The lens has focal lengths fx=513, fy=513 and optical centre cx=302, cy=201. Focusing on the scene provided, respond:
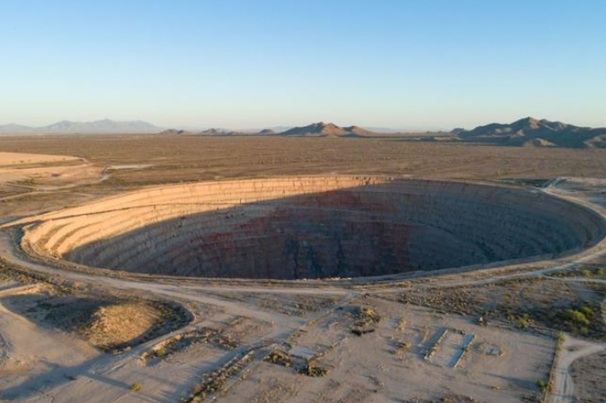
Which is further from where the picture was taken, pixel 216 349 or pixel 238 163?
pixel 238 163

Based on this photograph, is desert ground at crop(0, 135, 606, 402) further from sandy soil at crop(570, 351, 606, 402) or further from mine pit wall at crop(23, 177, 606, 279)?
mine pit wall at crop(23, 177, 606, 279)

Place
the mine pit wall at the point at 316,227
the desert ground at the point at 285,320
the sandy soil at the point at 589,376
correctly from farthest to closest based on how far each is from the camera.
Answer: the mine pit wall at the point at 316,227, the desert ground at the point at 285,320, the sandy soil at the point at 589,376

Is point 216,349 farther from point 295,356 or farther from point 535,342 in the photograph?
point 535,342

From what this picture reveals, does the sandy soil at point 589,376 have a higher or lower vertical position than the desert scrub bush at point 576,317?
lower

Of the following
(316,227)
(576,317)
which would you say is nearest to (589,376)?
(576,317)

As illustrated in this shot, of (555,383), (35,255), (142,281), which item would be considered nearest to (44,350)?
(142,281)

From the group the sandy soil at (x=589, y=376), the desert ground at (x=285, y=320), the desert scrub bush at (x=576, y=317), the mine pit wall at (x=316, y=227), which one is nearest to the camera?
the sandy soil at (x=589, y=376)

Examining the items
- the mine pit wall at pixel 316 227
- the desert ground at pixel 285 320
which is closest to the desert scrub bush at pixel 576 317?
the desert ground at pixel 285 320

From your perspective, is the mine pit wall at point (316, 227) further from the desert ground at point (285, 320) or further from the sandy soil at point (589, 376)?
the sandy soil at point (589, 376)
